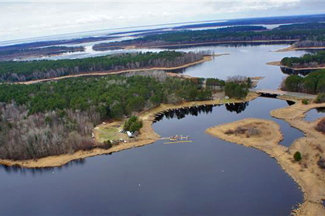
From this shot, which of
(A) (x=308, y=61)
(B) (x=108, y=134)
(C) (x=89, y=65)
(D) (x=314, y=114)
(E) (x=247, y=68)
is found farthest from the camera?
(C) (x=89, y=65)

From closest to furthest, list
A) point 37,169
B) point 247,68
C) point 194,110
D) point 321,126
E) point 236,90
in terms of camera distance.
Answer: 1. point 37,169
2. point 321,126
3. point 194,110
4. point 236,90
5. point 247,68

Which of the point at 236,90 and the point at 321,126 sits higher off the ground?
the point at 236,90

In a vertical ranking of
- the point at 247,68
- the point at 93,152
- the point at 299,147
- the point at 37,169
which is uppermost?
the point at 247,68

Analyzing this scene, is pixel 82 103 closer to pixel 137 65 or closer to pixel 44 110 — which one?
pixel 44 110

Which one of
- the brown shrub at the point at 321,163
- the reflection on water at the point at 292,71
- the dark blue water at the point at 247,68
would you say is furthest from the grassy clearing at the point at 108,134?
the reflection on water at the point at 292,71

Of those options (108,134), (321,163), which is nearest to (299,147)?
(321,163)

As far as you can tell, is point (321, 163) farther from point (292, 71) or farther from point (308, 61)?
point (308, 61)

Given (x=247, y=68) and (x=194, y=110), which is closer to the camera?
(x=194, y=110)

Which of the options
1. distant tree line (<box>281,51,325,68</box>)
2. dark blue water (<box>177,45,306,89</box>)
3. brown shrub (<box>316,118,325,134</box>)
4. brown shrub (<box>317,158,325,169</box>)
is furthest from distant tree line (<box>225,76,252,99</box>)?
distant tree line (<box>281,51,325,68</box>)
